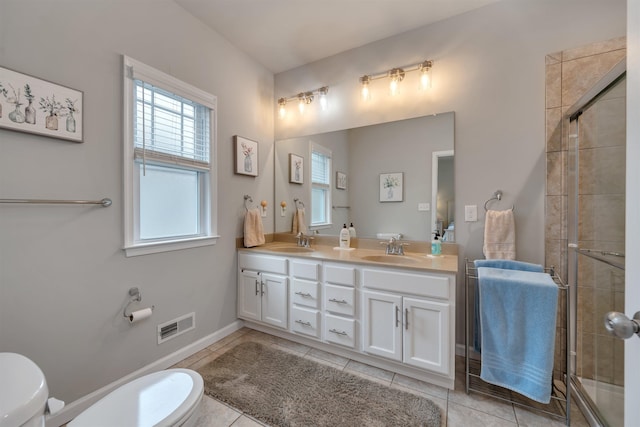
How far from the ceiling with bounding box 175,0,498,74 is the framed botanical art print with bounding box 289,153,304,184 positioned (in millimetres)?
1018

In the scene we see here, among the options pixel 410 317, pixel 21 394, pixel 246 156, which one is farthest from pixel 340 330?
pixel 246 156

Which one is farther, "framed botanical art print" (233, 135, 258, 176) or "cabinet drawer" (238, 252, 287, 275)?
"framed botanical art print" (233, 135, 258, 176)

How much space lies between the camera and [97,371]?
157cm

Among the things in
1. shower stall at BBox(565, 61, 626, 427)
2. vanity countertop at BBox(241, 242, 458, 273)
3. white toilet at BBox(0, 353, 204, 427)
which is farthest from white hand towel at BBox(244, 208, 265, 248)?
shower stall at BBox(565, 61, 626, 427)

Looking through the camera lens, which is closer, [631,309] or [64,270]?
[631,309]

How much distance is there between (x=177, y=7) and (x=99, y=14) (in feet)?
2.00

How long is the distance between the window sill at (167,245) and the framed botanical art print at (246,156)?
2.29 feet

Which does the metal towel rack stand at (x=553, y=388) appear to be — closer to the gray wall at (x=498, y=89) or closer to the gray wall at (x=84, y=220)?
the gray wall at (x=498, y=89)

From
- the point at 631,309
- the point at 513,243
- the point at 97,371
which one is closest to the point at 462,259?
the point at 513,243

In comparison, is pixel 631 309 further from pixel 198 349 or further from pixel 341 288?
pixel 198 349

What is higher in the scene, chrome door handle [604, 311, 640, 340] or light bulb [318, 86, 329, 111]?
light bulb [318, 86, 329, 111]

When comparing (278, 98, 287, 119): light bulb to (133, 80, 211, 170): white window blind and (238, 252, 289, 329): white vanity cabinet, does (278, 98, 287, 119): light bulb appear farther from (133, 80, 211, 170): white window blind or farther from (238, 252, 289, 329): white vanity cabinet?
(238, 252, 289, 329): white vanity cabinet

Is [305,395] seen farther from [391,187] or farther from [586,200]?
[586,200]

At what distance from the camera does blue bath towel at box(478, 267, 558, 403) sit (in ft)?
4.59
